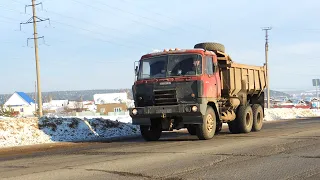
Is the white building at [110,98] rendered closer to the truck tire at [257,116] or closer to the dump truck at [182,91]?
the truck tire at [257,116]

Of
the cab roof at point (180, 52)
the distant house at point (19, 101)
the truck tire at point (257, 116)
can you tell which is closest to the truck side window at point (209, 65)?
the cab roof at point (180, 52)

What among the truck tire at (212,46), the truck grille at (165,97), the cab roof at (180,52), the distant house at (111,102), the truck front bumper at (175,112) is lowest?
the distant house at (111,102)

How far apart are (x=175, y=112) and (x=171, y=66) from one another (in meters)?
1.56

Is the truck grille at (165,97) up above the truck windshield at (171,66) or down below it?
below

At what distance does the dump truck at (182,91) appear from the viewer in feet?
45.2

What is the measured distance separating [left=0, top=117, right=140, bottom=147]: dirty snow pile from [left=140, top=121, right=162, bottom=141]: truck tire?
10.5 ft

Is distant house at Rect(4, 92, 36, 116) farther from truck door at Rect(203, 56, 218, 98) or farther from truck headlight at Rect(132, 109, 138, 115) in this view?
truck door at Rect(203, 56, 218, 98)

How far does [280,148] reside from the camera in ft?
36.9

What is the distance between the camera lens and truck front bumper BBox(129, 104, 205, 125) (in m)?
13.6

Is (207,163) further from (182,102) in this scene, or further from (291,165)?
(182,102)

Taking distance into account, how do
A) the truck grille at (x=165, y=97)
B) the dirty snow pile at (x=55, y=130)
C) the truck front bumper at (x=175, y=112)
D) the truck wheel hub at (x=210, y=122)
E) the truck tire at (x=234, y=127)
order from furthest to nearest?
the truck tire at (x=234, y=127) < the dirty snow pile at (x=55, y=130) < the truck wheel hub at (x=210, y=122) < the truck grille at (x=165, y=97) < the truck front bumper at (x=175, y=112)

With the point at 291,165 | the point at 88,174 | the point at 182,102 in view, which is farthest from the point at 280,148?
the point at 88,174

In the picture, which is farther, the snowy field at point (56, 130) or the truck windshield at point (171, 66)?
the snowy field at point (56, 130)

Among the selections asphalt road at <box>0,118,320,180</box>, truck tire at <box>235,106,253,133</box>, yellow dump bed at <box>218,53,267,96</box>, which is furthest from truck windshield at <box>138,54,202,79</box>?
truck tire at <box>235,106,253,133</box>
